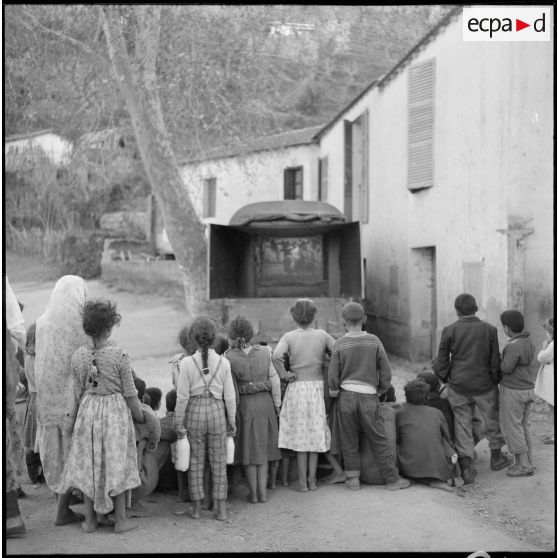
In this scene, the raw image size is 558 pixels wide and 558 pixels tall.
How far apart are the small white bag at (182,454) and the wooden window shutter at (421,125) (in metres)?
6.62

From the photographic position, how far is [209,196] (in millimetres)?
22000

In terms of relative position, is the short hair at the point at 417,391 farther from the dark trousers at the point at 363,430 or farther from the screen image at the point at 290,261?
the screen image at the point at 290,261

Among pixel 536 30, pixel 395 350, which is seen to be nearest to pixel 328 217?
pixel 395 350

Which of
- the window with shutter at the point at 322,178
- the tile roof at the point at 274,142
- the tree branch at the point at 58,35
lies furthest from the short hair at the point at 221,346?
the tile roof at the point at 274,142

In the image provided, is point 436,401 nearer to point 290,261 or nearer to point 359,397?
point 359,397

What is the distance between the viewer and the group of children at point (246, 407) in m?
4.03

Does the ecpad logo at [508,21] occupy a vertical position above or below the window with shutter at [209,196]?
below

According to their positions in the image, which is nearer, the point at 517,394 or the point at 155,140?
the point at 517,394

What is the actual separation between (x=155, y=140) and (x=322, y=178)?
5851 mm

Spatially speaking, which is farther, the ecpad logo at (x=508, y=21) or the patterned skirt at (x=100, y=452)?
the ecpad logo at (x=508, y=21)

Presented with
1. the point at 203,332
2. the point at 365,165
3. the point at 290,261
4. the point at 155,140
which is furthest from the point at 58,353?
the point at 365,165

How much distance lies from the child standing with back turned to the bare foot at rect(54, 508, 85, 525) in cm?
179

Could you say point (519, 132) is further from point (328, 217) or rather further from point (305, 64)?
point (305, 64)

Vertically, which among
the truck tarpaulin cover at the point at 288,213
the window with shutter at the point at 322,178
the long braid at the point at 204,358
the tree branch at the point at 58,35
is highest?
the tree branch at the point at 58,35
